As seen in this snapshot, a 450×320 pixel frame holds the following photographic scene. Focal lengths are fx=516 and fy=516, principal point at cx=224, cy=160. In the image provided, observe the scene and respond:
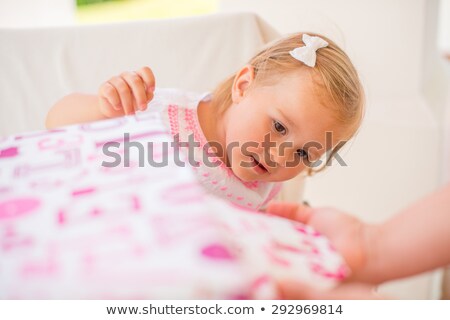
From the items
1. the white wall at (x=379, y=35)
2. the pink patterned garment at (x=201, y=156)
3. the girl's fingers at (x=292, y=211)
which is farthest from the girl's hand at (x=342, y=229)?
the white wall at (x=379, y=35)

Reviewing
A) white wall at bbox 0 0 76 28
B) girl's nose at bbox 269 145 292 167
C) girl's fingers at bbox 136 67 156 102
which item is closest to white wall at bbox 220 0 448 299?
girl's nose at bbox 269 145 292 167

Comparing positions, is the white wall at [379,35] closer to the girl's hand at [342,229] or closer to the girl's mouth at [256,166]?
the girl's mouth at [256,166]

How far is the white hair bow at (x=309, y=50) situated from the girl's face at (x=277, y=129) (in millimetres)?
14

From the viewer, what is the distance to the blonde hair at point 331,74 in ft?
1.66

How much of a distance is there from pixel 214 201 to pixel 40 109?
1.14 ft

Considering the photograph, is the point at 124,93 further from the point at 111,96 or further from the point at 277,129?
the point at 277,129

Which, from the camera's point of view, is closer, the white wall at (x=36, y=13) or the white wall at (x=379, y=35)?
the white wall at (x=379, y=35)

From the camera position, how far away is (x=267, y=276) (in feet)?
0.93

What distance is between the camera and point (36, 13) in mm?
770

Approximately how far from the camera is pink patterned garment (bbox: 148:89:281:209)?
0.49 metres

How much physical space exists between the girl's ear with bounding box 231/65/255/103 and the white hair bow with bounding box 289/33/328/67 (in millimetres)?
52

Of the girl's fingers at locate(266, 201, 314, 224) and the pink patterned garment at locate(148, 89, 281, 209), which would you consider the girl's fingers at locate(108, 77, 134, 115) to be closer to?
the pink patterned garment at locate(148, 89, 281, 209)
